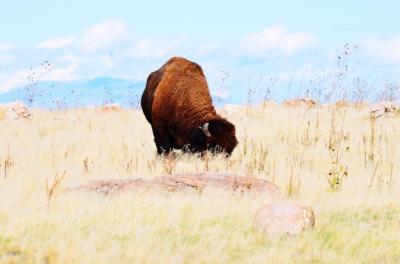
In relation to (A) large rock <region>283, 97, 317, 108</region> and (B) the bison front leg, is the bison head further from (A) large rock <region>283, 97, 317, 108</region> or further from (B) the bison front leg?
(A) large rock <region>283, 97, 317, 108</region>

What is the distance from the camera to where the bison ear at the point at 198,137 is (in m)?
11.1

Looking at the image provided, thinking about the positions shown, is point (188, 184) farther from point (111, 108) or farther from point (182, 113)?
point (111, 108)

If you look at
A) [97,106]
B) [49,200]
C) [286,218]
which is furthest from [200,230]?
[97,106]

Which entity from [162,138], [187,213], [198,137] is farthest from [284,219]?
[162,138]

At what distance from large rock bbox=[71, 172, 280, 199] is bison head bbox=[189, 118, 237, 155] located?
299 centimetres

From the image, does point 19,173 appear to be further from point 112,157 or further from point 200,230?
point 200,230

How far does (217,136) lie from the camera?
10.9 m

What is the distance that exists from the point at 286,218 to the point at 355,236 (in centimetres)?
67

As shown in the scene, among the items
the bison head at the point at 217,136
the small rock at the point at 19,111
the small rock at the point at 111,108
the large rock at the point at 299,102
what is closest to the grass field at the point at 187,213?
the bison head at the point at 217,136

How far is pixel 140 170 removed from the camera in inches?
384

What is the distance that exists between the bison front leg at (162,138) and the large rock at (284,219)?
540 cm

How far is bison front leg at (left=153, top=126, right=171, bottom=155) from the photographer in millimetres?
11281

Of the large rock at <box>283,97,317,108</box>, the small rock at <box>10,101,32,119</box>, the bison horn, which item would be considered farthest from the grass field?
the large rock at <box>283,97,317,108</box>

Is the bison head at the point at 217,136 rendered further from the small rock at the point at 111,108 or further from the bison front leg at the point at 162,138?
the small rock at the point at 111,108
